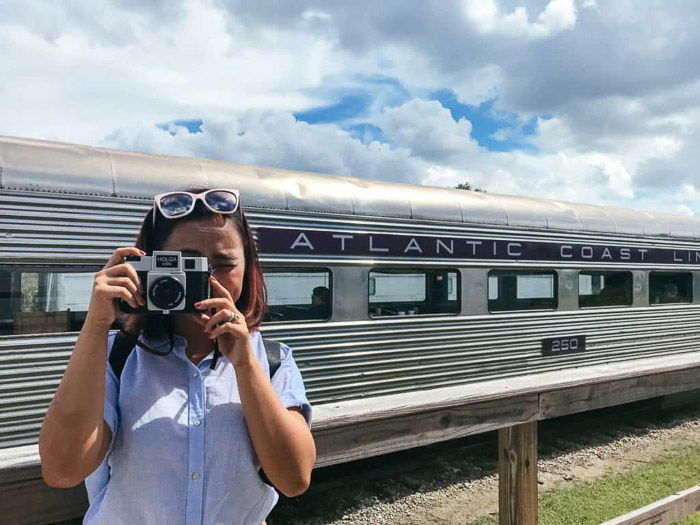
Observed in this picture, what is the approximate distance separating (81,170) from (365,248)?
8.00 feet

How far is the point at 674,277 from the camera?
28.6 ft

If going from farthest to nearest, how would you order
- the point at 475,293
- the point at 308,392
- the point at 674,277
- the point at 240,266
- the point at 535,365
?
1. the point at 674,277
2. the point at 535,365
3. the point at 475,293
4. the point at 308,392
5. the point at 240,266

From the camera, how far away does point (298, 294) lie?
16.7 feet

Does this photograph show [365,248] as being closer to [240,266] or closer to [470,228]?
[470,228]

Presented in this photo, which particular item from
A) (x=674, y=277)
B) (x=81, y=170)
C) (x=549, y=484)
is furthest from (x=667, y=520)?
(x=674, y=277)

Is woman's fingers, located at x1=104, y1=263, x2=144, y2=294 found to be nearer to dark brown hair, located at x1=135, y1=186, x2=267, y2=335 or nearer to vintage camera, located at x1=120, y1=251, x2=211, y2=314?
vintage camera, located at x1=120, y1=251, x2=211, y2=314

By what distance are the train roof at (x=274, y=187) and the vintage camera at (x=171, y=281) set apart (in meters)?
3.15

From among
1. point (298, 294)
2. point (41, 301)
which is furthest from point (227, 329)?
point (298, 294)

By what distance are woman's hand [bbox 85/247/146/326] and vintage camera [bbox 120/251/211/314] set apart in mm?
25

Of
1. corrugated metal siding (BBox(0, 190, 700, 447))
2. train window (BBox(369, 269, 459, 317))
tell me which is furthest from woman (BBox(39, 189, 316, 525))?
train window (BBox(369, 269, 459, 317))

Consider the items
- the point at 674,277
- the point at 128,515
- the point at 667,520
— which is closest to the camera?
the point at 128,515

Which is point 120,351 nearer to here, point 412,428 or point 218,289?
point 218,289

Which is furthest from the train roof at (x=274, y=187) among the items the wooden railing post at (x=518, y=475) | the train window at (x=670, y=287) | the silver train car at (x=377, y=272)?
the wooden railing post at (x=518, y=475)

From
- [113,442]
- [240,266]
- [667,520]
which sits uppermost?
[240,266]
